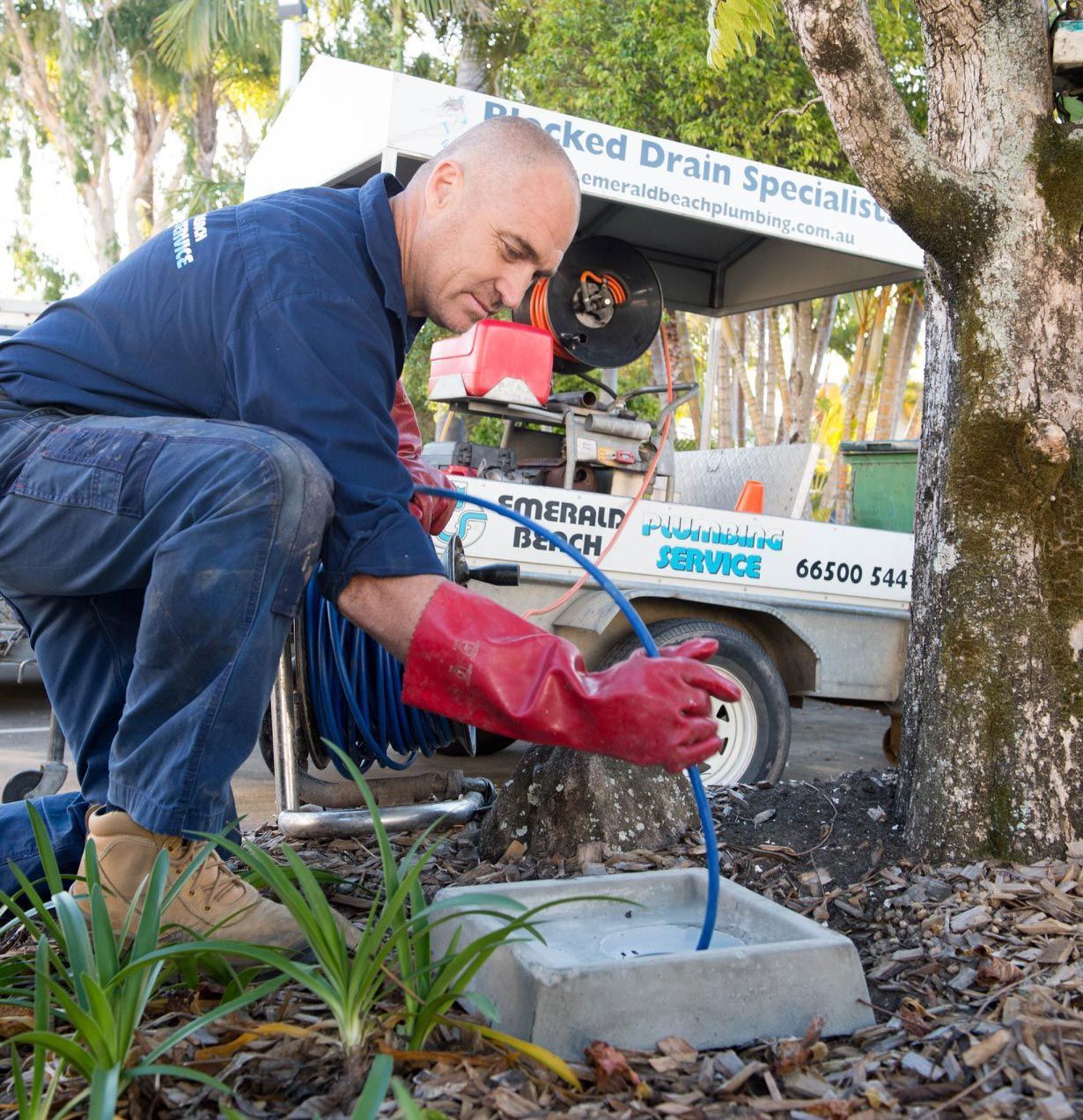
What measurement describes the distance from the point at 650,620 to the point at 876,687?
40.7 inches

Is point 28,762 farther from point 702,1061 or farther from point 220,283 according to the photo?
point 702,1061

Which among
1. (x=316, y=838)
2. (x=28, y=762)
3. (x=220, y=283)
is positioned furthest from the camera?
(x=28, y=762)

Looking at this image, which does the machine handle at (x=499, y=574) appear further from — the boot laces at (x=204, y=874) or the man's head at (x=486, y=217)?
the boot laces at (x=204, y=874)

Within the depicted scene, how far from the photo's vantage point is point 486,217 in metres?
2.17

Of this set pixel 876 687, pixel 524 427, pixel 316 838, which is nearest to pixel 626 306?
pixel 524 427

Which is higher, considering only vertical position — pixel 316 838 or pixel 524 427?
pixel 524 427

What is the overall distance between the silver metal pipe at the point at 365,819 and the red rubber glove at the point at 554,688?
930mm

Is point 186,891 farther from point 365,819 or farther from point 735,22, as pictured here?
point 735,22

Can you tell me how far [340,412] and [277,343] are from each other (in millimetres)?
155

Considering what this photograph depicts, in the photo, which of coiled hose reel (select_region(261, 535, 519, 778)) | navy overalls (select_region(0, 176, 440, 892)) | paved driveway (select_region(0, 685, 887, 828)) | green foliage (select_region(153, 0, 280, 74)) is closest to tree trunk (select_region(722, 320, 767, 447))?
paved driveway (select_region(0, 685, 887, 828))

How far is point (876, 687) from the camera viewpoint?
476 centimetres

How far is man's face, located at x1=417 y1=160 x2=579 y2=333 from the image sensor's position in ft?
7.12

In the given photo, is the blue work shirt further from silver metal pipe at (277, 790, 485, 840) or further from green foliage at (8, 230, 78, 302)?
green foliage at (8, 230, 78, 302)

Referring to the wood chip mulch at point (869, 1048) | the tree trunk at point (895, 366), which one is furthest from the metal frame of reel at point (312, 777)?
the tree trunk at point (895, 366)
